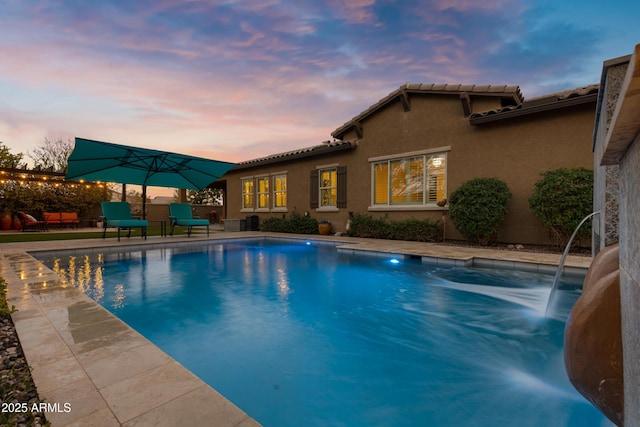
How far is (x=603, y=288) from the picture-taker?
1.09 meters

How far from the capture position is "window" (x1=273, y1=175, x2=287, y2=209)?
14.2m

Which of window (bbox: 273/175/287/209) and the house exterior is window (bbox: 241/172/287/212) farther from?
the house exterior

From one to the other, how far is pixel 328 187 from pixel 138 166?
6830 mm

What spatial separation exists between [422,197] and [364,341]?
24.7 ft

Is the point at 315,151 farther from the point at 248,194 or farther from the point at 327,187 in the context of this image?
the point at 248,194

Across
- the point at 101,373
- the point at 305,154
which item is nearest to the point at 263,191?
the point at 305,154

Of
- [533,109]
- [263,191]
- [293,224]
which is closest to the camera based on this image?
[533,109]

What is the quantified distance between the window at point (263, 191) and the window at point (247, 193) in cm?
66

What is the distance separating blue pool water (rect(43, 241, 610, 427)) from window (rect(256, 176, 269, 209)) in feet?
30.1

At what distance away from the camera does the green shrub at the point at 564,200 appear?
6.33 meters

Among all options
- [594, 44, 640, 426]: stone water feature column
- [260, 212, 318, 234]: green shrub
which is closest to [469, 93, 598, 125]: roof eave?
[260, 212, 318, 234]: green shrub

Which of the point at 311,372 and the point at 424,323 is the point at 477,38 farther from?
the point at 311,372

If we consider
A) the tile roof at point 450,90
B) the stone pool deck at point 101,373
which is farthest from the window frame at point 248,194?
the stone pool deck at point 101,373

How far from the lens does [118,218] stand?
31.2 feet
